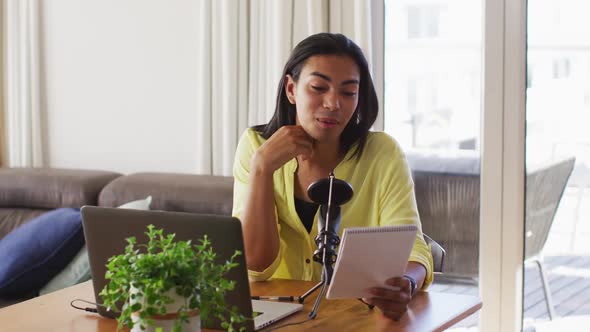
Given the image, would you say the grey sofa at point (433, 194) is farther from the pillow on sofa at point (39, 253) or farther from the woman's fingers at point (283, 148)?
the woman's fingers at point (283, 148)

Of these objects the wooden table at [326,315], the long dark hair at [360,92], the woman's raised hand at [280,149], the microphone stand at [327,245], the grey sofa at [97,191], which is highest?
the long dark hair at [360,92]

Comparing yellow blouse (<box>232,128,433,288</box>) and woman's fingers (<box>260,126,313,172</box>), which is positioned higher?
woman's fingers (<box>260,126,313,172</box>)

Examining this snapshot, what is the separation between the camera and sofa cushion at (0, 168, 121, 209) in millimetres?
3838

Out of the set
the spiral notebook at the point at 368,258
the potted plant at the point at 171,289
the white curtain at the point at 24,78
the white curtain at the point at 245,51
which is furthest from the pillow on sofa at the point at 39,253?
the potted plant at the point at 171,289

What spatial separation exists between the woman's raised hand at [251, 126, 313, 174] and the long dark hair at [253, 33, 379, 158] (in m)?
0.17

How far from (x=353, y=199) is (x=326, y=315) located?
1.69 ft

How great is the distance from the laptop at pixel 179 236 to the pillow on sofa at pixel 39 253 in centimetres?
147

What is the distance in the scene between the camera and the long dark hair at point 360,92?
2422 mm

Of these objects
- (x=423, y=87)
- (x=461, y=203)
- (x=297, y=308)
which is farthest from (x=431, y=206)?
(x=297, y=308)

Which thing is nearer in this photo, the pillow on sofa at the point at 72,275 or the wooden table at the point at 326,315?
the wooden table at the point at 326,315

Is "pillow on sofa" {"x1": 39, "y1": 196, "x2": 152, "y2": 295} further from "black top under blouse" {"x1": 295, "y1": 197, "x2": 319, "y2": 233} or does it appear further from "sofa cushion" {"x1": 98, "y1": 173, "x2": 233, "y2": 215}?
"black top under blouse" {"x1": 295, "y1": 197, "x2": 319, "y2": 233}

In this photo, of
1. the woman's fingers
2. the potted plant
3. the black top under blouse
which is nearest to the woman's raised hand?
the woman's fingers

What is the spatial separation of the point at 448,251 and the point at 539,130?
61 cm

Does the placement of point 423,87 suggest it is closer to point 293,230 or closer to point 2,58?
point 293,230
